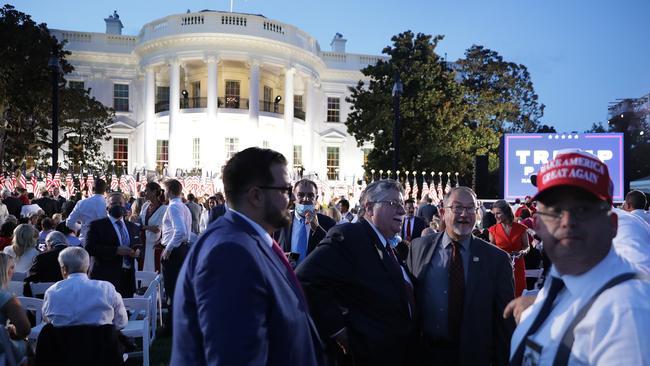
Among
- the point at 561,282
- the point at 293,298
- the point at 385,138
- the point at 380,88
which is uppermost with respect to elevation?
the point at 380,88

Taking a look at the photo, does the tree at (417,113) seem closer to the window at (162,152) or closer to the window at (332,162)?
the window at (332,162)

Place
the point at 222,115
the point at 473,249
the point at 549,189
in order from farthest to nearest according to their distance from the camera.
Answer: the point at 222,115, the point at 473,249, the point at 549,189

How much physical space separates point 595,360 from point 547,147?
16.1 m

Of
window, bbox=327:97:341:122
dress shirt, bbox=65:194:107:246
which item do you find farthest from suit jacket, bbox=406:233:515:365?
window, bbox=327:97:341:122

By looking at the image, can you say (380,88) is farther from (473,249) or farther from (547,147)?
(473,249)

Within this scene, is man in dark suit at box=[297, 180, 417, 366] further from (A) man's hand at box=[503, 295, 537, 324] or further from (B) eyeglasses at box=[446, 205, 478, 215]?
(A) man's hand at box=[503, 295, 537, 324]

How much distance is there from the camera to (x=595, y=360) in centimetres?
141

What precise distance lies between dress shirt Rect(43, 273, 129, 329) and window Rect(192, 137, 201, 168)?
30438 mm

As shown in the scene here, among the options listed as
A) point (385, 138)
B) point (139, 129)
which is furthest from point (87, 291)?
point (139, 129)

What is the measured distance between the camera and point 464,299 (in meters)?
3.42

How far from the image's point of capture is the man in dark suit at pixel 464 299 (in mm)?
3369

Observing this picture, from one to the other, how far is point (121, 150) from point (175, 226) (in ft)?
107

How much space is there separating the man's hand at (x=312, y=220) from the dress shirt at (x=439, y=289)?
1878mm

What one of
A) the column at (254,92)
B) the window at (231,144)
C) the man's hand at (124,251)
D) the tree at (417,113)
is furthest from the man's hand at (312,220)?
the window at (231,144)
